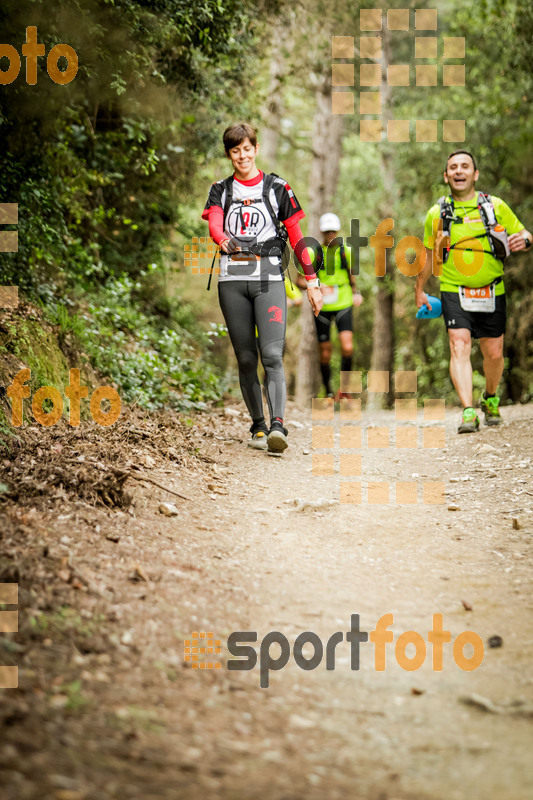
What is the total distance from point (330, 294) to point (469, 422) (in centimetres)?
303

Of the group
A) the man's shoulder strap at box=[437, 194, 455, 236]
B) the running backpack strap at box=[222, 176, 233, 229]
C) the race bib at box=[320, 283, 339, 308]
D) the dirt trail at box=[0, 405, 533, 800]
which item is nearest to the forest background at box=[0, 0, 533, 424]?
the running backpack strap at box=[222, 176, 233, 229]

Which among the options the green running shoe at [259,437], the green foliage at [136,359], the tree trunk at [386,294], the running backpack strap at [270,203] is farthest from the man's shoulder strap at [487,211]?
the tree trunk at [386,294]

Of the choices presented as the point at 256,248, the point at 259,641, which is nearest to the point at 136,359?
the point at 256,248

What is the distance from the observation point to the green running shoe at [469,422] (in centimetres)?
704

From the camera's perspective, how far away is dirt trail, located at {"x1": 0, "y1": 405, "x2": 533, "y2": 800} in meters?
1.97

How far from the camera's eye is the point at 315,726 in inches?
89.1

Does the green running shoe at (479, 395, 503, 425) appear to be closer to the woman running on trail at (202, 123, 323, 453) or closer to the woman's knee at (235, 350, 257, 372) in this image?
the woman running on trail at (202, 123, 323, 453)

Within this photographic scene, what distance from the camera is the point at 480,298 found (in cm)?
704

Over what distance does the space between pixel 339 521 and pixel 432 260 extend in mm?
3637

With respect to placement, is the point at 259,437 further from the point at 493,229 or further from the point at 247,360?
the point at 493,229

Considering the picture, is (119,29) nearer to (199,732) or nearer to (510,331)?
(199,732)

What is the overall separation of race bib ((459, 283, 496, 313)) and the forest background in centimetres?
246

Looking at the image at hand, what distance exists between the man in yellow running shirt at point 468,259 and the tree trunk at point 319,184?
24.7 feet

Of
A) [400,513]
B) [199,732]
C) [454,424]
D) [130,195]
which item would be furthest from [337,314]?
[199,732]
